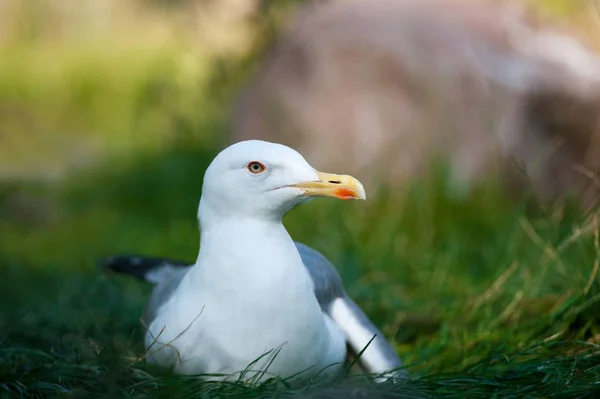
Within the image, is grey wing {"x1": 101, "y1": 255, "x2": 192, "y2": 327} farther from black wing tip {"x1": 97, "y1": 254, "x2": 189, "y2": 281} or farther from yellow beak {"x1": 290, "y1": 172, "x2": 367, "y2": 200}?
yellow beak {"x1": 290, "y1": 172, "x2": 367, "y2": 200}

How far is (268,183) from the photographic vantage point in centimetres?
290

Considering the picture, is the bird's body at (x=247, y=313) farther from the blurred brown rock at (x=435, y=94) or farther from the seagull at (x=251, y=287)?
the blurred brown rock at (x=435, y=94)

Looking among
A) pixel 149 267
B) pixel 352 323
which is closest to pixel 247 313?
pixel 352 323

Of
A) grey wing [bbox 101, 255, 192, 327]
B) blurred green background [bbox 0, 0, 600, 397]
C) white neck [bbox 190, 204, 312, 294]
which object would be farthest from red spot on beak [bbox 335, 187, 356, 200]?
grey wing [bbox 101, 255, 192, 327]

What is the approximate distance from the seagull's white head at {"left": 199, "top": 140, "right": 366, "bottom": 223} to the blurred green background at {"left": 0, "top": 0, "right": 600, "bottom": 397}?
54 cm

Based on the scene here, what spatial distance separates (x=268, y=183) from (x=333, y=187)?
19 centimetres

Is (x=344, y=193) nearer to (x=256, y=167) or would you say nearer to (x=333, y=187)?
(x=333, y=187)

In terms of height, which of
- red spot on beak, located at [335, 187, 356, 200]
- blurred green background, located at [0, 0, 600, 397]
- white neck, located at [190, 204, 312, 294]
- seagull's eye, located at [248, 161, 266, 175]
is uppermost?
seagull's eye, located at [248, 161, 266, 175]

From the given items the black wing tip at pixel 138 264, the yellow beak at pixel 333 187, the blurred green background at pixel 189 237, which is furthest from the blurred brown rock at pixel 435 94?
the yellow beak at pixel 333 187

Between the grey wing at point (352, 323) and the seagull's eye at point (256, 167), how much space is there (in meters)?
0.44

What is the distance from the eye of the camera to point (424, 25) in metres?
6.31

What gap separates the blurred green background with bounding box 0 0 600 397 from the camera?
3.18 m

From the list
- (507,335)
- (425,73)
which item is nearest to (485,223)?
(425,73)

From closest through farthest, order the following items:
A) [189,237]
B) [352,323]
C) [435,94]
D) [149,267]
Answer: [352,323], [149,267], [435,94], [189,237]
